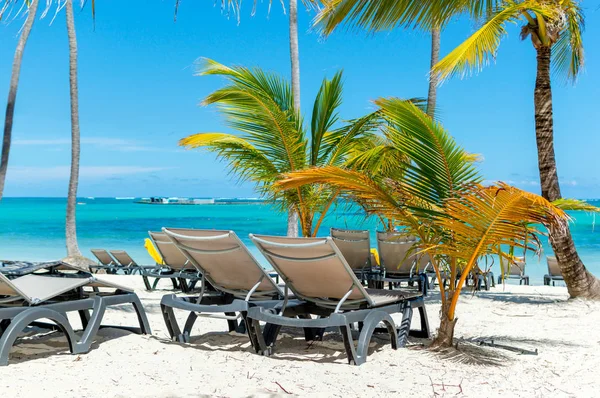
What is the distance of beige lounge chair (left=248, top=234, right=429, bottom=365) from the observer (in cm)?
402

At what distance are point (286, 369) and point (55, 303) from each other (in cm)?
151

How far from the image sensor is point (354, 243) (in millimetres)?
8078

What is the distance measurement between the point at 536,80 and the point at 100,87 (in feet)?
288

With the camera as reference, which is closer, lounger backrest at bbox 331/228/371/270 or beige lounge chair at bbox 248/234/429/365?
beige lounge chair at bbox 248/234/429/365

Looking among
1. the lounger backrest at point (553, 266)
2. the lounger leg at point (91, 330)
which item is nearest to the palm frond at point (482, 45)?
the lounger leg at point (91, 330)

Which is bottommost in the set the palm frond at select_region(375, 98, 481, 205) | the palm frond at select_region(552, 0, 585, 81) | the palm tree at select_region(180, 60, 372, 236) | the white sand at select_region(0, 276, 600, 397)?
the white sand at select_region(0, 276, 600, 397)

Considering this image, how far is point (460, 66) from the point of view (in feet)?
22.4

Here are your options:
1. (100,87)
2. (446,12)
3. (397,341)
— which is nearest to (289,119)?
(446,12)

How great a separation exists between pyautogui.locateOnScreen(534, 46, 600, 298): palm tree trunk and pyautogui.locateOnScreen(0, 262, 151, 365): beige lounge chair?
5282 mm

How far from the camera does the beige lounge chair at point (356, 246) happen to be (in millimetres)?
8070

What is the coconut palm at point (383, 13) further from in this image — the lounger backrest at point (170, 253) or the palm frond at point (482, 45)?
the lounger backrest at point (170, 253)

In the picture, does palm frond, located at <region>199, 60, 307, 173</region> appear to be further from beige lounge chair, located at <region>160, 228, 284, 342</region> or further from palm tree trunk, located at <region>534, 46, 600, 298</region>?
beige lounge chair, located at <region>160, 228, 284, 342</region>

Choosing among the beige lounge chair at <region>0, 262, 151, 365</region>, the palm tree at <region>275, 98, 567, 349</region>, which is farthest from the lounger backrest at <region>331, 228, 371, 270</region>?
the beige lounge chair at <region>0, 262, 151, 365</region>

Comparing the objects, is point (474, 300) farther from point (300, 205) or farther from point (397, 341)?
point (397, 341)
